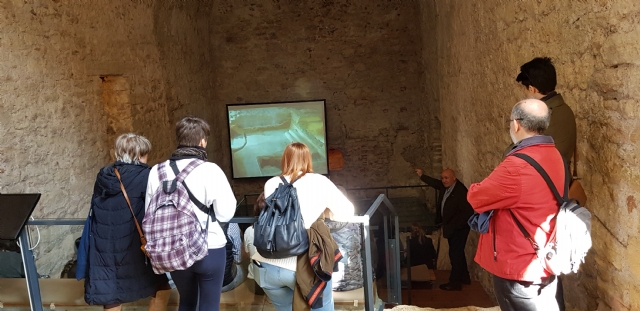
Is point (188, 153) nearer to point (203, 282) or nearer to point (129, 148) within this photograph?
point (129, 148)

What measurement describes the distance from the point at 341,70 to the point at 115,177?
22.6ft

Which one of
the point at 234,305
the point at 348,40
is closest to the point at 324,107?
the point at 348,40

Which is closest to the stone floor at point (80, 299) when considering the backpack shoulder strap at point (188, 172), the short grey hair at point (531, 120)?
the backpack shoulder strap at point (188, 172)

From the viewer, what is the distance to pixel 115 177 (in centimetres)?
232

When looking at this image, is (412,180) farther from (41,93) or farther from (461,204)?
(41,93)

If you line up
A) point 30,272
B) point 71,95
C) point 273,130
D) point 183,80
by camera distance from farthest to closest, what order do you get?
1. point 273,130
2. point 183,80
3. point 71,95
4. point 30,272

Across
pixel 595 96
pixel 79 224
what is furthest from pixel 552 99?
pixel 79 224

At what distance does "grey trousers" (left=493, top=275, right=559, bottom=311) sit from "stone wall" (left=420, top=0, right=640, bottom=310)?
51cm

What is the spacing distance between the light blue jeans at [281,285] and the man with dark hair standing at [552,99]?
1183 millimetres

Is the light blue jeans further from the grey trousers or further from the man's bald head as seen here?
the man's bald head

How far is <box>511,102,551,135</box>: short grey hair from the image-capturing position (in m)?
2.01

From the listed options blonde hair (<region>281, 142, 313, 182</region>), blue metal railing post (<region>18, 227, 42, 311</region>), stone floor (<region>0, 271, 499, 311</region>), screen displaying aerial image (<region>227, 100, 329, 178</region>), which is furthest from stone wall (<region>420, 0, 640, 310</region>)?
screen displaying aerial image (<region>227, 100, 329, 178</region>)

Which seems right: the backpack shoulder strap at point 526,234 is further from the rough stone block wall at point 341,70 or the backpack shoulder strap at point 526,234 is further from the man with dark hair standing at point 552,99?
the rough stone block wall at point 341,70

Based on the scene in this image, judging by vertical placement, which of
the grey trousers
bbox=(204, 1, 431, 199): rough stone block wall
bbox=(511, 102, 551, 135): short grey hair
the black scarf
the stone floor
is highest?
bbox=(204, 1, 431, 199): rough stone block wall
